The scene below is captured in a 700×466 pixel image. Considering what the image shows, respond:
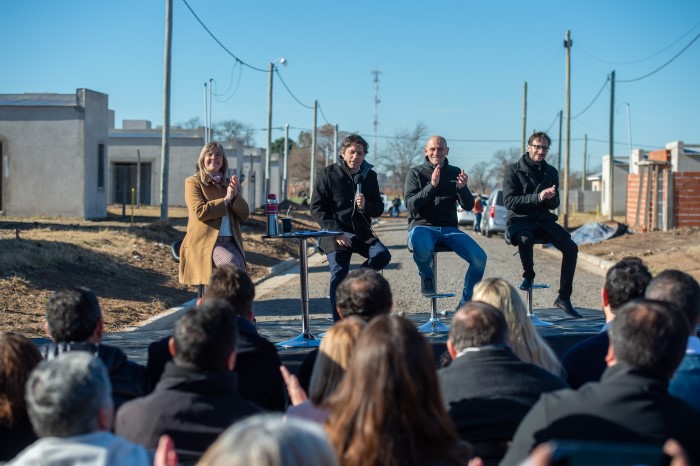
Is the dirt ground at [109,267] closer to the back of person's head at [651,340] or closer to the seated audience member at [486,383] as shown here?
the seated audience member at [486,383]

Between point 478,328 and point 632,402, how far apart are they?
79 centimetres

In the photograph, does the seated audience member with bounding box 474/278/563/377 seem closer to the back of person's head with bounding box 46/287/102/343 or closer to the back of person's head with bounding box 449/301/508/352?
the back of person's head with bounding box 449/301/508/352

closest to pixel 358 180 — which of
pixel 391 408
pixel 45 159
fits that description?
pixel 391 408

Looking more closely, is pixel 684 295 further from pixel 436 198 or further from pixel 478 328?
pixel 436 198

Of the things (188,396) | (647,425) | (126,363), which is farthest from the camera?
(126,363)

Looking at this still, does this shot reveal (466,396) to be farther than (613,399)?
Yes

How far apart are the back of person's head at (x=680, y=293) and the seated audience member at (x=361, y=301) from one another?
4.37 feet

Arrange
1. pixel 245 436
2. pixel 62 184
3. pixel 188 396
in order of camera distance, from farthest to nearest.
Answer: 1. pixel 62 184
2. pixel 188 396
3. pixel 245 436

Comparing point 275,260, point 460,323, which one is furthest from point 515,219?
point 275,260

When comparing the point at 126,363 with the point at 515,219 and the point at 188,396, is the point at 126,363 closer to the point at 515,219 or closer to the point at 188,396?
the point at 188,396

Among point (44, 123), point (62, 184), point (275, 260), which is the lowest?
point (275, 260)

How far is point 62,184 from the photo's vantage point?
90.0ft

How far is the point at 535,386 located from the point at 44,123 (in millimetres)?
26644

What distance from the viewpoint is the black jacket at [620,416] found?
2883 mm
